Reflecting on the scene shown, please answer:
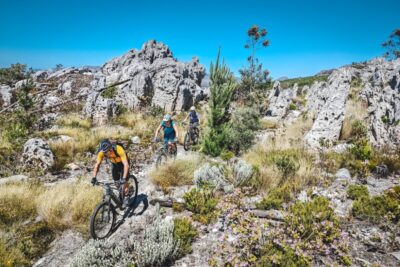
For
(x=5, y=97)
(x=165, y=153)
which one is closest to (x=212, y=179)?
(x=165, y=153)

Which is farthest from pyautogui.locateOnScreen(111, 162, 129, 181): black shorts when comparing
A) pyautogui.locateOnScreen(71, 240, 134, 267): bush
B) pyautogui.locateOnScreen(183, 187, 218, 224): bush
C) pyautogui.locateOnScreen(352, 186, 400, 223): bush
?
pyautogui.locateOnScreen(352, 186, 400, 223): bush

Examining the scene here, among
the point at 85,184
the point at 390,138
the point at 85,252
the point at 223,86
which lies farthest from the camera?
the point at 223,86

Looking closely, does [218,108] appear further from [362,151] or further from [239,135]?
[362,151]

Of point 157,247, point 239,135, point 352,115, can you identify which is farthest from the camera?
point 352,115

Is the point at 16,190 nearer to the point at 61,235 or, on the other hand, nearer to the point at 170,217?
the point at 61,235

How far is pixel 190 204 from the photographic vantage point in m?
5.48

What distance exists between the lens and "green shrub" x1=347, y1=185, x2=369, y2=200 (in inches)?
215

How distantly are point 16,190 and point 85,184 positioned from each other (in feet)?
4.87

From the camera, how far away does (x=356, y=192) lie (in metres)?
5.50

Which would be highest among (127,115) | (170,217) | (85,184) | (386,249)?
(127,115)

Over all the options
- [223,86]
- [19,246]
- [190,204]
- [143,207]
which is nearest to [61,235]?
[19,246]

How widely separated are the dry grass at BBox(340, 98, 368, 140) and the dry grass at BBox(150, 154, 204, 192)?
638 cm

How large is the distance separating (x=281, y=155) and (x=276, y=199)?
8.73 ft

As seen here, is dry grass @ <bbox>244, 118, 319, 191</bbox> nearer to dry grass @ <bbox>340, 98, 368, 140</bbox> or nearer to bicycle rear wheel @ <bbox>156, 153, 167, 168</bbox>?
dry grass @ <bbox>340, 98, 368, 140</bbox>
